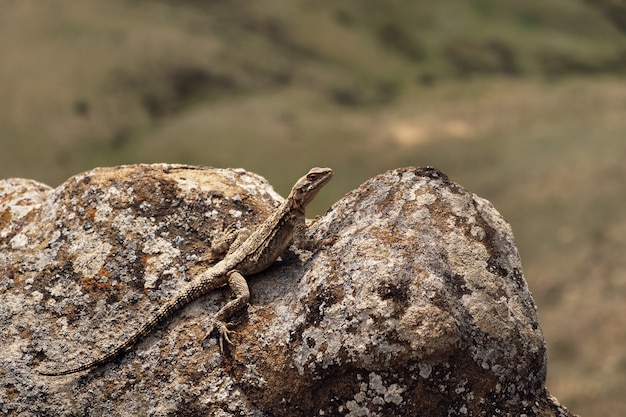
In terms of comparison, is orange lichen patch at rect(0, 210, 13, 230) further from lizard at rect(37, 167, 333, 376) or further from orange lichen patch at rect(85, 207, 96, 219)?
lizard at rect(37, 167, 333, 376)

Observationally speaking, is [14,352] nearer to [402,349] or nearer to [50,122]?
[402,349]

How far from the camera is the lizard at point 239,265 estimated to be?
8.06 meters

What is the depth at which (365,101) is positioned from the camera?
67938 millimetres

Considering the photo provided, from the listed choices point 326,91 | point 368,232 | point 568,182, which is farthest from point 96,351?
point 326,91

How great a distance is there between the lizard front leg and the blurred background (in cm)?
1937

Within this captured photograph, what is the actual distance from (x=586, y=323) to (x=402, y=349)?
20809 millimetres

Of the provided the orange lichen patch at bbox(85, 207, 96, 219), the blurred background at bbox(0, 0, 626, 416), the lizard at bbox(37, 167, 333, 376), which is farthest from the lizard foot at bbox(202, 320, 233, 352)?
the blurred background at bbox(0, 0, 626, 416)

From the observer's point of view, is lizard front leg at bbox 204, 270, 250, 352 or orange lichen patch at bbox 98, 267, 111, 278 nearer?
lizard front leg at bbox 204, 270, 250, 352

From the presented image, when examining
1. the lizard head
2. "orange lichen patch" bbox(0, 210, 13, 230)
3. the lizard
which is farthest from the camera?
"orange lichen patch" bbox(0, 210, 13, 230)

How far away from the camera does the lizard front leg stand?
7.99 metres

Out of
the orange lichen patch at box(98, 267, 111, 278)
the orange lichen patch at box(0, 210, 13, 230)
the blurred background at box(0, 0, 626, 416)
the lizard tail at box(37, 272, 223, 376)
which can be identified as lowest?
the lizard tail at box(37, 272, 223, 376)

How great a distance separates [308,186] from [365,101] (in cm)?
5924

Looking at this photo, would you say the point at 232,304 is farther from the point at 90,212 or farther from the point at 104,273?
the point at 90,212

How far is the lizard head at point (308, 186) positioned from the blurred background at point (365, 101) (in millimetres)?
18233
